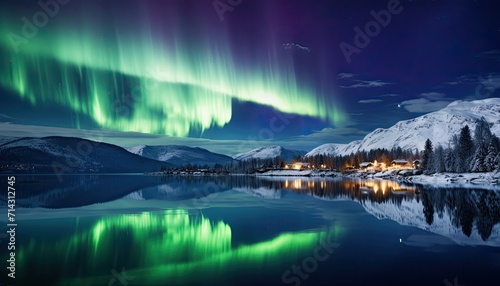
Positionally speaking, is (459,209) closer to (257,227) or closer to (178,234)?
(257,227)

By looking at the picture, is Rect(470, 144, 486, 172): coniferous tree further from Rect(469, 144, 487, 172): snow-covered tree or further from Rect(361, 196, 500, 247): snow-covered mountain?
Rect(361, 196, 500, 247): snow-covered mountain

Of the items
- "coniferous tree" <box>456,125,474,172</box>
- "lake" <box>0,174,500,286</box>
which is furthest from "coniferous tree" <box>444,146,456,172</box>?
"lake" <box>0,174,500,286</box>

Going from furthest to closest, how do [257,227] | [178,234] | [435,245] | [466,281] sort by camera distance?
[257,227]
[178,234]
[435,245]
[466,281]

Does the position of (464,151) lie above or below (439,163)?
above

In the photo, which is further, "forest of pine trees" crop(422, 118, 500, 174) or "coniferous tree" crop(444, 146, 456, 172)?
"coniferous tree" crop(444, 146, 456, 172)

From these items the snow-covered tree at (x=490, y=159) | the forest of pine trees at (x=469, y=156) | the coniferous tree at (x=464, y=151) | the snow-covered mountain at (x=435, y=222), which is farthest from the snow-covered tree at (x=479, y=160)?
the snow-covered mountain at (x=435, y=222)

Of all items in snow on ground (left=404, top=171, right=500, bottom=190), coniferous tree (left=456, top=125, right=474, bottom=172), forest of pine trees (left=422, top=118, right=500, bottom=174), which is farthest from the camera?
coniferous tree (left=456, top=125, right=474, bottom=172)

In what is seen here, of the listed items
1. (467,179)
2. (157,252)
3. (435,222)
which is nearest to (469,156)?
(467,179)

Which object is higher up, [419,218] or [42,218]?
[42,218]

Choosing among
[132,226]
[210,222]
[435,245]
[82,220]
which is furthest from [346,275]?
[82,220]

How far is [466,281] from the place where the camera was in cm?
1638

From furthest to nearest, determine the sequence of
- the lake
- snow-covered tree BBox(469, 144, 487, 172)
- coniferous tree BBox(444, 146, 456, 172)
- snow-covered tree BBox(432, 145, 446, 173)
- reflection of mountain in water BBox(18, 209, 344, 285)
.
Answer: snow-covered tree BBox(432, 145, 446, 173) → coniferous tree BBox(444, 146, 456, 172) → snow-covered tree BBox(469, 144, 487, 172) → reflection of mountain in water BBox(18, 209, 344, 285) → the lake

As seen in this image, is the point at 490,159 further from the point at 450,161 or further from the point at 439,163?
the point at 439,163

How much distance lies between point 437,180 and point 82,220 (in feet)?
347
